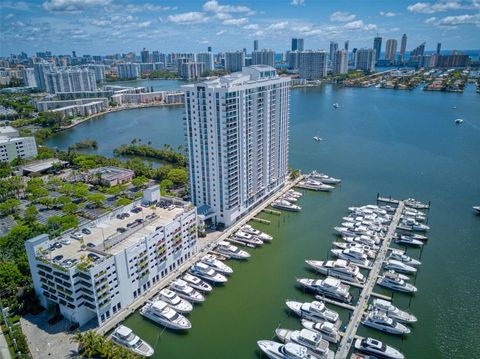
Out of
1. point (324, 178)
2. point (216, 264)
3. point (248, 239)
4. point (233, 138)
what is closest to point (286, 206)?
point (248, 239)

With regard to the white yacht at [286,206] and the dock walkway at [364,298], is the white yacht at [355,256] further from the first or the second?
the white yacht at [286,206]

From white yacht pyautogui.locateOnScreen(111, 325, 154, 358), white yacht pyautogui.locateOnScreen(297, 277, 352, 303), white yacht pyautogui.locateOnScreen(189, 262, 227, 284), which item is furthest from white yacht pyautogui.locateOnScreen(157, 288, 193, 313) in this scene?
white yacht pyautogui.locateOnScreen(297, 277, 352, 303)

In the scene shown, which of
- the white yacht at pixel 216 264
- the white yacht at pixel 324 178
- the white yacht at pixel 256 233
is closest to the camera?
the white yacht at pixel 216 264

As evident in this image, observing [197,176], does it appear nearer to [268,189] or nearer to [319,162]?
[268,189]

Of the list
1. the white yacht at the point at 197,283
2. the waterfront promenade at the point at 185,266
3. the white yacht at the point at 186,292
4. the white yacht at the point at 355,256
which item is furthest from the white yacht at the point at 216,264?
the white yacht at the point at 355,256

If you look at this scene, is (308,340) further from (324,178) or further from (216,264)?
(324,178)

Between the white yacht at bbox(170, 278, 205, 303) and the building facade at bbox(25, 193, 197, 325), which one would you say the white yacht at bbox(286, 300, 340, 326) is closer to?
the white yacht at bbox(170, 278, 205, 303)
